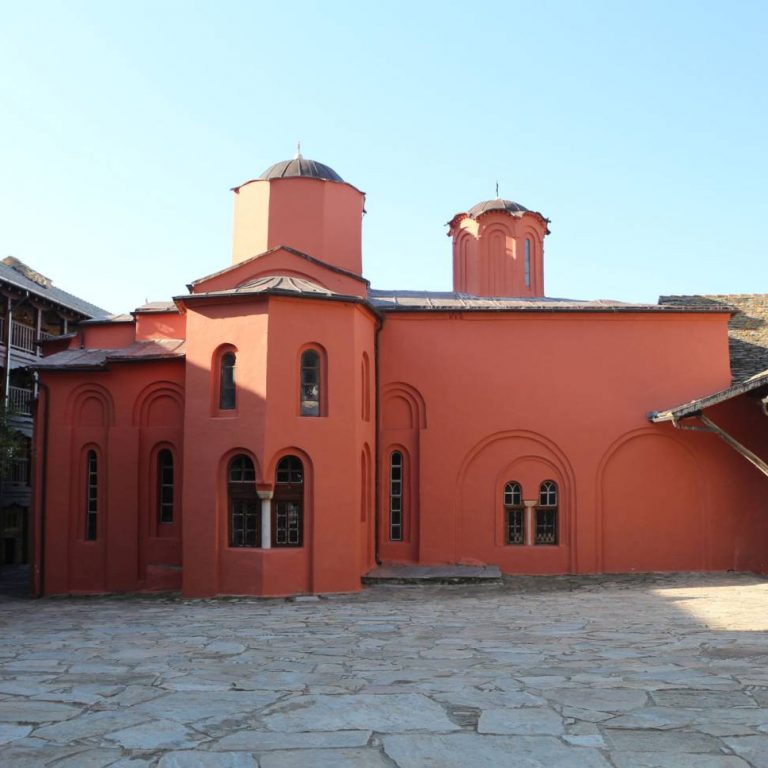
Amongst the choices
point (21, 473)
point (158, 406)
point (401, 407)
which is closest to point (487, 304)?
point (401, 407)

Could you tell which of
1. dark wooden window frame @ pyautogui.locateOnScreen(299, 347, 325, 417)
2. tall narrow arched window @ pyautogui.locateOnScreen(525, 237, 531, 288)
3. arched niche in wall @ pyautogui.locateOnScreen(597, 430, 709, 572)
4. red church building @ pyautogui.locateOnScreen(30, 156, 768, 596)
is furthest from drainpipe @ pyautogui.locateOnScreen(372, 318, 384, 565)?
tall narrow arched window @ pyautogui.locateOnScreen(525, 237, 531, 288)

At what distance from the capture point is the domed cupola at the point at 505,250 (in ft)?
72.3

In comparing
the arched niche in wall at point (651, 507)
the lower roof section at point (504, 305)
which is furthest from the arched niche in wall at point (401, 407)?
the arched niche in wall at point (651, 507)

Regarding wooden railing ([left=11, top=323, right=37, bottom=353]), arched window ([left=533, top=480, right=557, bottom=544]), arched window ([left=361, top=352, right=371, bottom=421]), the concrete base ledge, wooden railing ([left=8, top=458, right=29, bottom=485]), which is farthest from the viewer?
wooden railing ([left=8, top=458, right=29, bottom=485])

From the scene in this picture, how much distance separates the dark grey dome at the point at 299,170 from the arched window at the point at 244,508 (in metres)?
7.34

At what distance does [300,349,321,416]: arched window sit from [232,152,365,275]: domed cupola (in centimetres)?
432

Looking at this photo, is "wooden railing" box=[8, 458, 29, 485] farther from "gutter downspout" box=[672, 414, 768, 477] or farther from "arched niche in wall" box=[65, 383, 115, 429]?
"gutter downspout" box=[672, 414, 768, 477]

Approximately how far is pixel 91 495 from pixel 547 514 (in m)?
9.23

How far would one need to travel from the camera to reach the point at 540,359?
17.5m

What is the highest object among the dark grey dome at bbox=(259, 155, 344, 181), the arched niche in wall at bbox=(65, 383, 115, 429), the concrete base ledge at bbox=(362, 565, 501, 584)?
the dark grey dome at bbox=(259, 155, 344, 181)

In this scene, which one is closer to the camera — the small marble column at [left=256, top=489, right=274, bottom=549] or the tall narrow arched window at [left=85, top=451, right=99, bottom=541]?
the small marble column at [left=256, top=489, right=274, bottom=549]

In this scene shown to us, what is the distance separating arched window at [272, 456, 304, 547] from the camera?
14.6 meters

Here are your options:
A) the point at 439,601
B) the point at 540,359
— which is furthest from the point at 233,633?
the point at 540,359

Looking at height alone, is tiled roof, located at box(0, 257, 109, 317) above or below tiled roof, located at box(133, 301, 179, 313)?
above
